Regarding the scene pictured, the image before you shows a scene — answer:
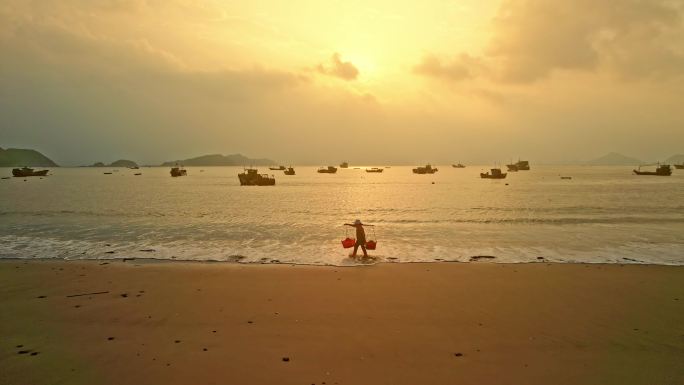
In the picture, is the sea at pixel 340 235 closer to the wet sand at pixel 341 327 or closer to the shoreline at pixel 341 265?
the shoreline at pixel 341 265

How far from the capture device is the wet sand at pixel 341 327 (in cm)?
626

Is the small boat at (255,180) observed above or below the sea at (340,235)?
above

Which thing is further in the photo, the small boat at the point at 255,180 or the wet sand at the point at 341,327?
the small boat at the point at 255,180

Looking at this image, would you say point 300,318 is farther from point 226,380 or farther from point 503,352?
point 503,352

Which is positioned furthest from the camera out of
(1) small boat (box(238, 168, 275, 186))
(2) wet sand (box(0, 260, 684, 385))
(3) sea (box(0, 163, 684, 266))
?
(1) small boat (box(238, 168, 275, 186))

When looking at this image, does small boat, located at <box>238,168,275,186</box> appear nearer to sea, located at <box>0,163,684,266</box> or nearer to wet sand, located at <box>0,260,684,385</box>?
sea, located at <box>0,163,684,266</box>

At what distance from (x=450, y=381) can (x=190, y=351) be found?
4.42 metres

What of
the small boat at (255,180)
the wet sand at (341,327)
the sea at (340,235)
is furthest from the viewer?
the small boat at (255,180)

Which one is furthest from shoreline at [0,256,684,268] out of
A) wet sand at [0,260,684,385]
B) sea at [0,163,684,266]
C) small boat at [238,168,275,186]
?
small boat at [238,168,275,186]

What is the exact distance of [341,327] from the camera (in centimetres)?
811

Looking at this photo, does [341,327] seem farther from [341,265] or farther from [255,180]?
[255,180]

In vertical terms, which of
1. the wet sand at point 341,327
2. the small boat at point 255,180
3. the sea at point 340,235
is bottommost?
the sea at point 340,235

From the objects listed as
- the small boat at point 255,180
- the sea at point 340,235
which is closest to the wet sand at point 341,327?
the sea at point 340,235

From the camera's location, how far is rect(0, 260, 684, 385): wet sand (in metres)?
6.26
